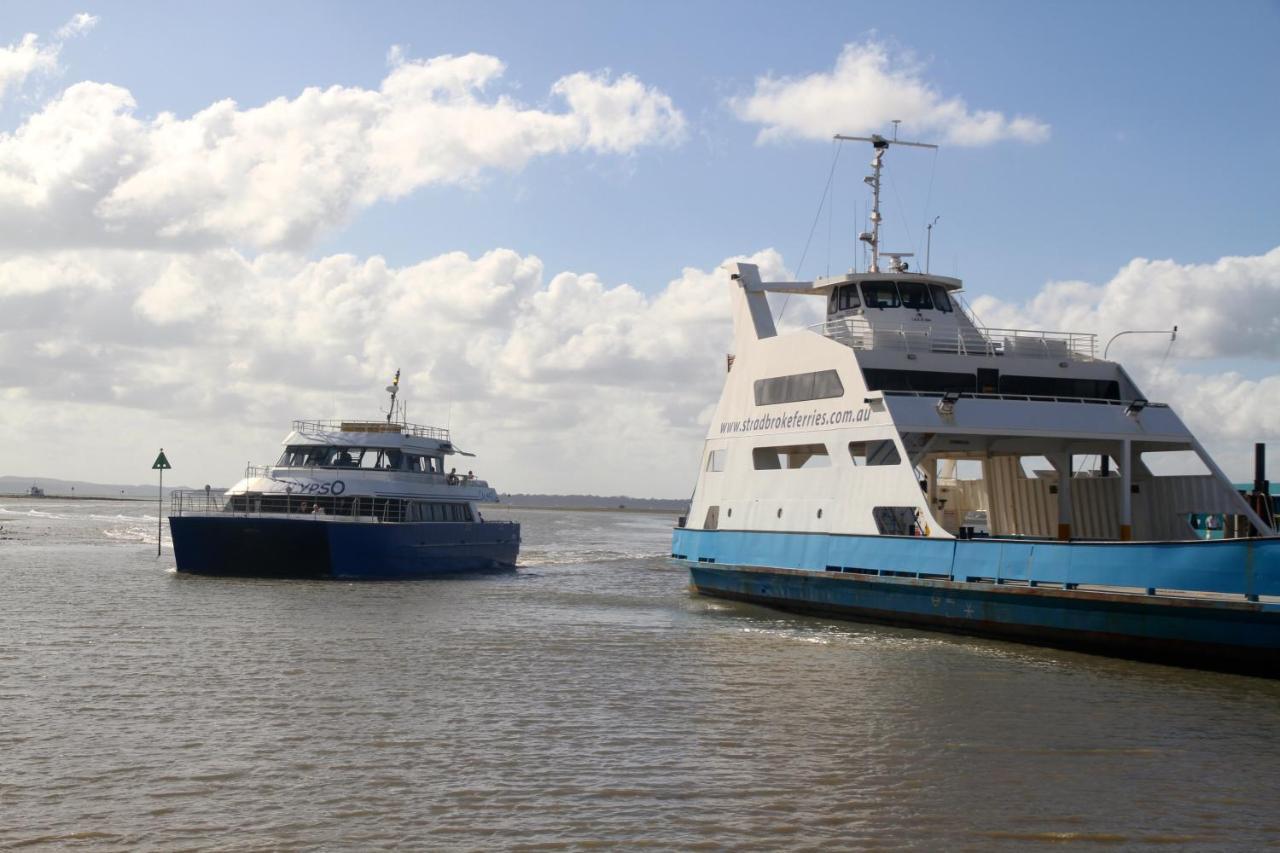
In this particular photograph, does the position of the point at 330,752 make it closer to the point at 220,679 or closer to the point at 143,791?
the point at 143,791

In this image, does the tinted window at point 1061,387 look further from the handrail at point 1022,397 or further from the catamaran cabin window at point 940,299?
the catamaran cabin window at point 940,299

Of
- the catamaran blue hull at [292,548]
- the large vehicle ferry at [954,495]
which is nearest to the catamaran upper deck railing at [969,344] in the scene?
the large vehicle ferry at [954,495]

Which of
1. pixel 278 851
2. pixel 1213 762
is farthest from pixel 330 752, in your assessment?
pixel 1213 762

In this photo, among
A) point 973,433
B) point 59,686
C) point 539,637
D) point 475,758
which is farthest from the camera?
point 973,433

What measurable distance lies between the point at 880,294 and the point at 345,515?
15.4m

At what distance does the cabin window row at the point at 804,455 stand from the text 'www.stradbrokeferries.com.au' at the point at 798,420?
45 cm

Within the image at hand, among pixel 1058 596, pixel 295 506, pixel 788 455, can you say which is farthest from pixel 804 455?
pixel 295 506

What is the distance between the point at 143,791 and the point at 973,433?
1555cm

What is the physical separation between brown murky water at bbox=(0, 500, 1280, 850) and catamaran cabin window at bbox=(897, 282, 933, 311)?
27.6 feet

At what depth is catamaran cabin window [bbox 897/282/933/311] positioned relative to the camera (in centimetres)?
2708

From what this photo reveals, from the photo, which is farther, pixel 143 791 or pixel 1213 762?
pixel 1213 762

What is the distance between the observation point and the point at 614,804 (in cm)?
1010

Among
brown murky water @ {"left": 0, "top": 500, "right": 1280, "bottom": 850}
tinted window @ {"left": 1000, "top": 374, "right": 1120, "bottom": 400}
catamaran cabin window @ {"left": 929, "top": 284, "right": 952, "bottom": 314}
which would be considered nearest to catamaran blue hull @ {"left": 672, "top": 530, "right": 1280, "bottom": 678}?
brown murky water @ {"left": 0, "top": 500, "right": 1280, "bottom": 850}

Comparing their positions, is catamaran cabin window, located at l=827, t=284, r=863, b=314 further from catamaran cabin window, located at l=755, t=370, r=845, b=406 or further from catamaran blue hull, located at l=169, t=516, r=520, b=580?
catamaran blue hull, located at l=169, t=516, r=520, b=580
